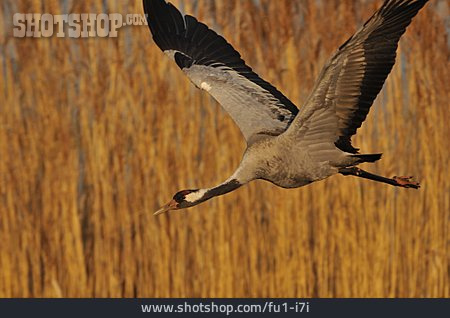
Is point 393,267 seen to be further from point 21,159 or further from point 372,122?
point 21,159

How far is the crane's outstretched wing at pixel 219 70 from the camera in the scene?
5.14 metres

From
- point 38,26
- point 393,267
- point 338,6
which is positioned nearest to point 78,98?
point 38,26

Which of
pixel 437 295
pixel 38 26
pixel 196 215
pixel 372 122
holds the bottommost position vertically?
pixel 437 295

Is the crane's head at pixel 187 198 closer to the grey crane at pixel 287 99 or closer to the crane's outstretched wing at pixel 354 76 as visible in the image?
the grey crane at pixel 287 99

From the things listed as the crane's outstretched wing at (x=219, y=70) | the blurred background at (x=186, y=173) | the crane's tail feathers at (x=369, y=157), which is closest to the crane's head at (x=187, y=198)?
the crane's outstretched wing at (x=219, y=70)

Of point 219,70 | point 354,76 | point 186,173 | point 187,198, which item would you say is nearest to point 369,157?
point 354,76

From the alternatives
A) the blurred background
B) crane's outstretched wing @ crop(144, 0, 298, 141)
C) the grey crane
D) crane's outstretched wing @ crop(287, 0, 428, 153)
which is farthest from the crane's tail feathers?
the blurred background

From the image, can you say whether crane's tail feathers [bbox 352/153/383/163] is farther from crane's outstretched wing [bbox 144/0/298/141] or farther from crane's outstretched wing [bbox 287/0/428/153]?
crane's outstretched wing [bbox 144/0/298/141]

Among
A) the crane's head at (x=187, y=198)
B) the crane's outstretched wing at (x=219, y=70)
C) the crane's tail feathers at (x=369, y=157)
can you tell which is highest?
the crane's outstretched wing at (x=219, y=70)

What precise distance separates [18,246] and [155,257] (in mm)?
616

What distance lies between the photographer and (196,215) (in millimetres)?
5648

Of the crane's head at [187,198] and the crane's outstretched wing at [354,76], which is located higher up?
the crane's outstretched wing at [354,76]

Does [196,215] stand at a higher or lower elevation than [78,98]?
lower

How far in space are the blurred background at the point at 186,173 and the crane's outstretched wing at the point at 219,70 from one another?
0.37ft
